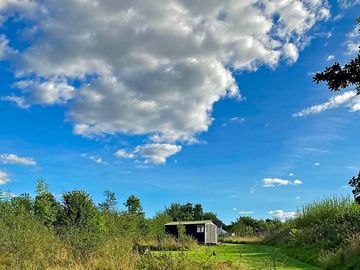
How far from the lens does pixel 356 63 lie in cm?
520

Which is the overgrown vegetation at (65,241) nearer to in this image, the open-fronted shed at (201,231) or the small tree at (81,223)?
the small tree at (81,223)

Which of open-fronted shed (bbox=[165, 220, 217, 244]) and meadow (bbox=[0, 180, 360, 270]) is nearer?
meadow (bbox=[0, 180, 360, 270])

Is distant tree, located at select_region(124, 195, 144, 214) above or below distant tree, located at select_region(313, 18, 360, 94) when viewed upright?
above

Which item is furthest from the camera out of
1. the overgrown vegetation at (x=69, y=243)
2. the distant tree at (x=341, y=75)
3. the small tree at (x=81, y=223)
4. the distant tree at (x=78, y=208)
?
the distant tree at (x=78, y=208)

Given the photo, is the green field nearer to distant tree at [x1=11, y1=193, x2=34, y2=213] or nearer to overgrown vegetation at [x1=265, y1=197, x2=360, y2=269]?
overgrown vegetation at [x1=265, y1=197, x2=360, y2=269]

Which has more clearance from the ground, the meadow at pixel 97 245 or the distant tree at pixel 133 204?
the distant tree at pixel 133 204

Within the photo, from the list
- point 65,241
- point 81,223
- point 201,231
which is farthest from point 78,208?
point 201,231

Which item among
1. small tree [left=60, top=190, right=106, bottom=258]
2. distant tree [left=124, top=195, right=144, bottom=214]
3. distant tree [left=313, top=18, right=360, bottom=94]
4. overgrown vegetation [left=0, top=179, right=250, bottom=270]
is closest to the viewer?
distant tree [left=313, top=18, right=360, bottom=94]

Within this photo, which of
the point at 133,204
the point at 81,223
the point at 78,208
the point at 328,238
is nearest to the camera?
the point at 81,223

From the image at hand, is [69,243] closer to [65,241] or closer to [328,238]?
[65,241]

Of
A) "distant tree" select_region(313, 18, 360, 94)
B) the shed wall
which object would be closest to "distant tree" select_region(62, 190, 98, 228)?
"distant tree" select_region(313, 18, 360, 94)

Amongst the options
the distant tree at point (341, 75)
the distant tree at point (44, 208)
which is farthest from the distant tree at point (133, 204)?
the distant tree at point (341, 75)

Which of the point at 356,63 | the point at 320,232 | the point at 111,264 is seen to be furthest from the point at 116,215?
the point at 356,63

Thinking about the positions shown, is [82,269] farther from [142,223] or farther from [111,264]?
[142,223]
